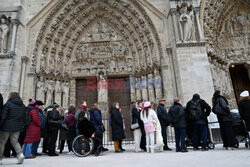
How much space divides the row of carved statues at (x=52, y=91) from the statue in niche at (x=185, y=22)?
6233 millimetres

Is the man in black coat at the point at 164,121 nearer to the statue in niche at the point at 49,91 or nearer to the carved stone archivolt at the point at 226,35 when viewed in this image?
the carved stone archivolt at the point at 226,35

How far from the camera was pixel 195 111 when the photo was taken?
414 centimetres

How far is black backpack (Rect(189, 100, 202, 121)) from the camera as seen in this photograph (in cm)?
411

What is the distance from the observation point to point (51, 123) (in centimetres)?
441

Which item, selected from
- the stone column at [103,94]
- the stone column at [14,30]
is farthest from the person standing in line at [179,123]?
the stone column at [14,30]

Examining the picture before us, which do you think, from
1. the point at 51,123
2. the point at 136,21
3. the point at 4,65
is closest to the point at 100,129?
the point at 51,123

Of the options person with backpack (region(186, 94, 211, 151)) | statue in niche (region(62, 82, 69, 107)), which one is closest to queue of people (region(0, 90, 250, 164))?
person with backpack (region(186, 94, 211, 151))

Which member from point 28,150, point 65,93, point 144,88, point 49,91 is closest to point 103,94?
point 65,93

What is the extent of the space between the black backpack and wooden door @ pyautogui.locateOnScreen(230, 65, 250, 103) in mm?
8543

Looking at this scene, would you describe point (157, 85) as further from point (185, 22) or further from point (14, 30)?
point (14, 30)

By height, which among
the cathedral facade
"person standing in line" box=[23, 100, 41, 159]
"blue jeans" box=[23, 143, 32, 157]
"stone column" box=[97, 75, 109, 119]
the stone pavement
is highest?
the cathedral facade

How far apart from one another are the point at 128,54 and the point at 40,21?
4759 millimetres

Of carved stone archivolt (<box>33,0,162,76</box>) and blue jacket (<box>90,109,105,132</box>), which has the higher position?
carved stone archivolt (<box>33,0,162,76</box>)

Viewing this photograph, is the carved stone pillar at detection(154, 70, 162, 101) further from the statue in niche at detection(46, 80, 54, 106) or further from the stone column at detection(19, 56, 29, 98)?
the stone column at detection(19, 56, 29, 98)
